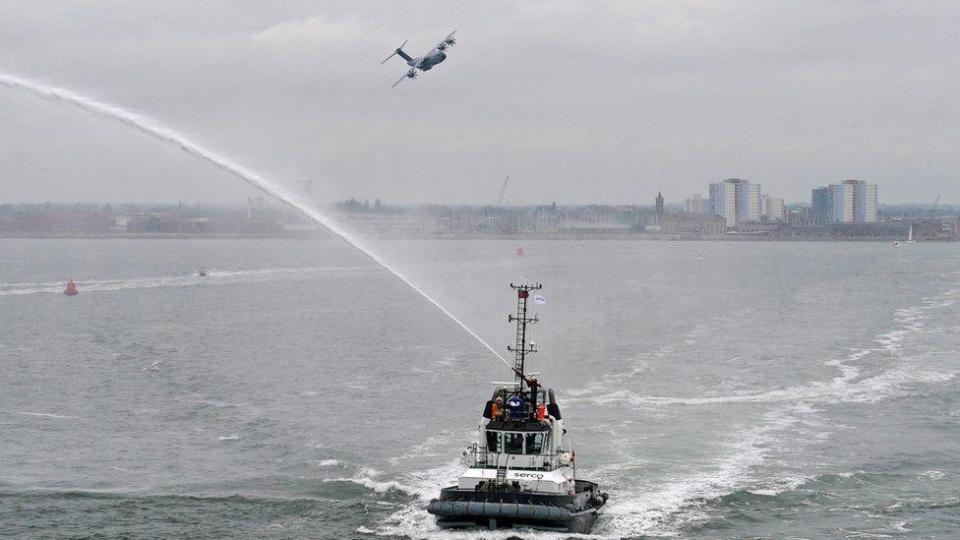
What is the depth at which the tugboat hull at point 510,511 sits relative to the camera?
40.3 meters

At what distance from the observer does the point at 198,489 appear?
46031 mm

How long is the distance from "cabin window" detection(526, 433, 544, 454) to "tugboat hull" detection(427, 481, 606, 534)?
259 centimetres

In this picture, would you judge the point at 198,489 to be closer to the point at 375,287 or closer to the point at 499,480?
the point at 499,480

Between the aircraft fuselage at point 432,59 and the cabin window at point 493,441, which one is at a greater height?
the aircraft fuselage at point 432,59

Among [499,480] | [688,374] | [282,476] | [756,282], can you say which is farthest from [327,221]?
[756,282]

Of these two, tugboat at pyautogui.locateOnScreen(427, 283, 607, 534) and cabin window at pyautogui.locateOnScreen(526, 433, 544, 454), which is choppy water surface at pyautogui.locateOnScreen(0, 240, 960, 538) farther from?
cabin window at pyautogui.locateOnScreen(526, 433, 544, 454)

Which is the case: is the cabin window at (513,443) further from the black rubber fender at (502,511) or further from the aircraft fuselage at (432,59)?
the aircraft fuselage at (432,59)

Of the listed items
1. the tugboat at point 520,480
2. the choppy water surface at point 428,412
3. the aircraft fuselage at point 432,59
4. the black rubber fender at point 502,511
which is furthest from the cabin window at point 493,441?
the aircraft fuselage at point 432,59

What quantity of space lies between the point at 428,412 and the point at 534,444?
19033 mm

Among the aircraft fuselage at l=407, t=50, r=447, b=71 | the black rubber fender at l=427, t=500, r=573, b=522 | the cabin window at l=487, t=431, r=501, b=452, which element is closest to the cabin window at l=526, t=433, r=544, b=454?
the cabin window at l=487, t=431, r=501, b=452

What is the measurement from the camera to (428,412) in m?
62.0

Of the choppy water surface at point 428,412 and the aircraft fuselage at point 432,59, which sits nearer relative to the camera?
the choppy water surface at point 428,412

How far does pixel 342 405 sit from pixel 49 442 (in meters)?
16.2

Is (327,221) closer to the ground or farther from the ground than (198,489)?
farther from the ground
